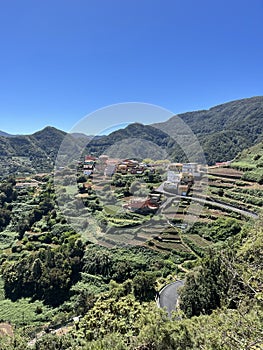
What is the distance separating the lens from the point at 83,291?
852 cm

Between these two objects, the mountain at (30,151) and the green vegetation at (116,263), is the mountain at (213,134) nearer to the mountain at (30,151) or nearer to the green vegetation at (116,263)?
the green vegetation at (116,263)

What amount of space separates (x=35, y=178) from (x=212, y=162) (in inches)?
649

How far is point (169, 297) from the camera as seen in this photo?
23.3ft

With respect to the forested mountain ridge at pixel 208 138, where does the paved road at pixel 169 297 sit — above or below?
below

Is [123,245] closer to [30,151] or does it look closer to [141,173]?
[141,173]

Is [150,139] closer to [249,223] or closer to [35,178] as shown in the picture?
[249,223]

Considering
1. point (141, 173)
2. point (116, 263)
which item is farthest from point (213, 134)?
point (116, 263)

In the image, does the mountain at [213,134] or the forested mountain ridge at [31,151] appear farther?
the forested mountain ridge at [31,151]

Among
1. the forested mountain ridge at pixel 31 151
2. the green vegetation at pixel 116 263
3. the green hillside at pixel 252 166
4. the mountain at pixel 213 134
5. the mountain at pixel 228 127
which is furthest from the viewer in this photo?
the forested mountain ridge at pixel 31 151

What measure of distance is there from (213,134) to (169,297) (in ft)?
88.0

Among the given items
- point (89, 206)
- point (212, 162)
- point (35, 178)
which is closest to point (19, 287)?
point (89, 206)

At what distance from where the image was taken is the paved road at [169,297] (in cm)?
659

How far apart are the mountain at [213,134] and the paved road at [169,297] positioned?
406 cm

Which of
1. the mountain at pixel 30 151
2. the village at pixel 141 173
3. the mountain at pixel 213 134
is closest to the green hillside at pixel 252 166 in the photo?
the mountain at pixel 213 134
